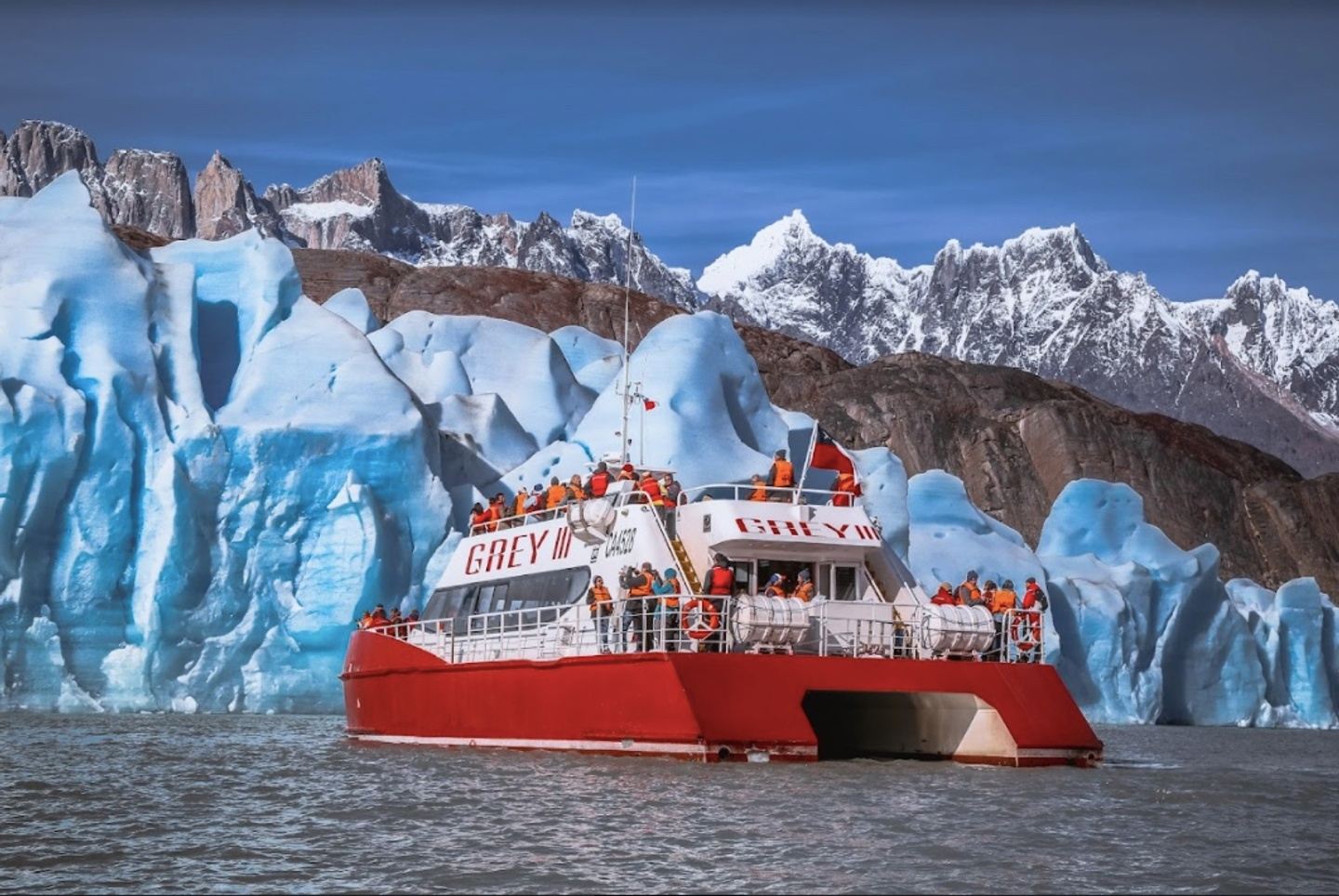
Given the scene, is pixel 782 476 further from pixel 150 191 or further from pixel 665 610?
pixel 150 191

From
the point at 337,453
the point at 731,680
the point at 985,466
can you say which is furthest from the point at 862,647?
the point at 985,466

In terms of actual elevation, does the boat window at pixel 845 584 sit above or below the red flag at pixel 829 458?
below

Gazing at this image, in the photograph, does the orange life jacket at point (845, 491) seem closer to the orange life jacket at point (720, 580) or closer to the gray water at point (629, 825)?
the orange life jacket at point (720, 580)

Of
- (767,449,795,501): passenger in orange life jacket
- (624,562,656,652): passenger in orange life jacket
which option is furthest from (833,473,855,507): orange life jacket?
(624,562,656,652): passenger in orange life jacket

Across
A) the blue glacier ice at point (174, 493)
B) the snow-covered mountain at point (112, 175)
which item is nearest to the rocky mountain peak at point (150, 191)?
the snow-covered mountain at point (112, 175)

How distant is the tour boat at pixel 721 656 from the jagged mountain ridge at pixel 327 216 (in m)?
103

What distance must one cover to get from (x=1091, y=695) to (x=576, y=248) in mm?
130452

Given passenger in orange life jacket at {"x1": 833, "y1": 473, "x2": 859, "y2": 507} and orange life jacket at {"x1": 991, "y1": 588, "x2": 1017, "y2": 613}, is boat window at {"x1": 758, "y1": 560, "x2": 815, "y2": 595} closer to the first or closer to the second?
passenger in orange life jacket at {"x1": 833, "y1": 473, "x2": 859, "y2": 507}

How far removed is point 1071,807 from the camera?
1645 centimetres

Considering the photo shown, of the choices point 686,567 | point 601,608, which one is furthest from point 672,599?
point 601,608

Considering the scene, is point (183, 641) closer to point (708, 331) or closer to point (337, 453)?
point (337, 453)

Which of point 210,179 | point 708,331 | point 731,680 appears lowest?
point 731,680

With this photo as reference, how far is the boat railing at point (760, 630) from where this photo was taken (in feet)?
62.7

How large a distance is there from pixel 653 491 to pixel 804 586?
2495mm
